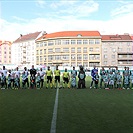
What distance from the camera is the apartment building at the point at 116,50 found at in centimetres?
9512

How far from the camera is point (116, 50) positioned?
315 feet

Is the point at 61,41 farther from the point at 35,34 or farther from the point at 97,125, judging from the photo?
the point at 97,125

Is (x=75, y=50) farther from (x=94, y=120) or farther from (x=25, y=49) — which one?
(x=94, y=120)

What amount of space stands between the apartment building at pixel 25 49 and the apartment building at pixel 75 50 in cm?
1706

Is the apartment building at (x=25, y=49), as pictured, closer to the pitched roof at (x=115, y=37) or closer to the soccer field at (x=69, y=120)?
the pitched roof at (x=115, y=37)

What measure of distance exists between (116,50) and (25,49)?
140ft

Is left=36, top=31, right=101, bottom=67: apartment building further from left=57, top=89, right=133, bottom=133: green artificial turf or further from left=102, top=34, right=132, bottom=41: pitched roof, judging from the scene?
left=57, top=89, right=133, bottom=133: green artificial turf

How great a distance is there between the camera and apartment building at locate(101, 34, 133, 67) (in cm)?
9512

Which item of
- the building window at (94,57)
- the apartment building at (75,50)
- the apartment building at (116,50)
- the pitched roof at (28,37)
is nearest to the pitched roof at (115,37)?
the apartment building at (116,50)

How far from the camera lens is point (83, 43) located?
9438cm

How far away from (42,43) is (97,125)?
95477mm

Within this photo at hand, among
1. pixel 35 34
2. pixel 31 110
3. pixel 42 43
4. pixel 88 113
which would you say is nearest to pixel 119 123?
pixel 88 113

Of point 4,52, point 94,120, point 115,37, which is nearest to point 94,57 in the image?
point 115,37

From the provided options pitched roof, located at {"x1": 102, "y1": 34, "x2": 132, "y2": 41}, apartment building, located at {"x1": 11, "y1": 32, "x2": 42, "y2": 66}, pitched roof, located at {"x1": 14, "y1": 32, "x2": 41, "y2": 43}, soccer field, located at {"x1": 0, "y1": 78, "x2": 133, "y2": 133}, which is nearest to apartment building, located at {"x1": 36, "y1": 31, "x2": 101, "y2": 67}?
pitched roof, located at {"x1": 102, "y1": 34, "x2": 132, "y2": 41}
